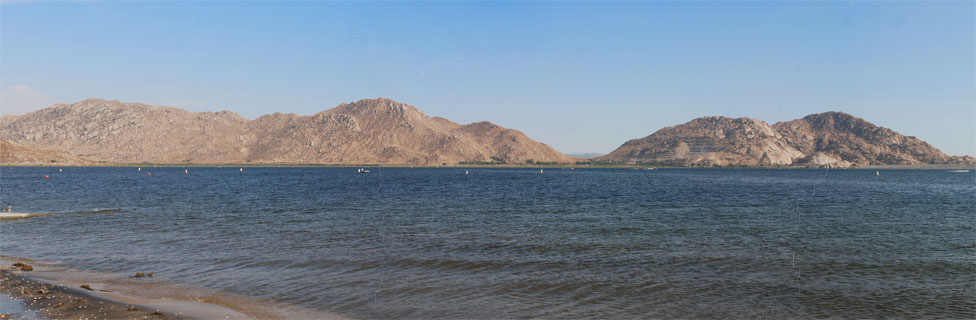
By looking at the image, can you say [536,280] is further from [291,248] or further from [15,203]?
[15,203]

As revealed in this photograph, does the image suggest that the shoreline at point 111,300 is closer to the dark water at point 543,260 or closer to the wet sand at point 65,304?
the wet sand at point 65,304

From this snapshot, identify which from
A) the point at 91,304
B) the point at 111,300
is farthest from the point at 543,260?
the point at 91,304

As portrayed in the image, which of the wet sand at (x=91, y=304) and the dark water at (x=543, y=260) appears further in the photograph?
the dark water at (x=543, y=260)

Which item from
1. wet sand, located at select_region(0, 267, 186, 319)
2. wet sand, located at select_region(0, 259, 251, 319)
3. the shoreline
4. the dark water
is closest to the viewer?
wet sand, located at select_region(0, 267, 186, 319)

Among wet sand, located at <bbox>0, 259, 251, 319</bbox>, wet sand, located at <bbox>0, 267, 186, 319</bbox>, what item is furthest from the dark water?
wet sand, located at <bbox>0, 267, 186, 319</bbox>

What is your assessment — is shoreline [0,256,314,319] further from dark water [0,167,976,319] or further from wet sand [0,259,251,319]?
dark water [0,167,976,319]

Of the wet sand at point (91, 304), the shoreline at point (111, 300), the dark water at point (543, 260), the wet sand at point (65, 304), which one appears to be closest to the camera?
the wet sand at point (65, 304)

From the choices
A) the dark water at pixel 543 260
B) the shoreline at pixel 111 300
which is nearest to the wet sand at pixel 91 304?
the shoreline at pixel 111 300

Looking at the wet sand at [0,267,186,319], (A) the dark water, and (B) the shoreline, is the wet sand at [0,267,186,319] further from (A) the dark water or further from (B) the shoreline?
(A) the dark water

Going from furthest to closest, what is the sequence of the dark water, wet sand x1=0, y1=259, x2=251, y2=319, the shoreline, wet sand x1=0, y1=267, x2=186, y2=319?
the dark water → the shoreline → wet sand x1=0, y1=259, x2=251, y2=319 → wet sand x1=0, y1=267, x2=186, y2=319

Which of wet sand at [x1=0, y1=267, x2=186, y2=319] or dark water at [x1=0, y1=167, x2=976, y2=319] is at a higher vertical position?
wet sand at [x1=0, y1=267, x2=186, y2=319]

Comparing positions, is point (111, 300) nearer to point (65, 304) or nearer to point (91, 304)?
point (91, 304)

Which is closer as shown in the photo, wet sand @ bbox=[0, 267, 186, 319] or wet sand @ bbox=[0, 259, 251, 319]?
wet sand @ bbox=[0, 267, 186, 319]

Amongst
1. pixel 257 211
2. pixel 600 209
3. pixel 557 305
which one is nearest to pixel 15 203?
pixel 257 211
